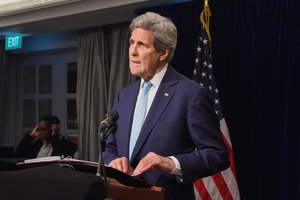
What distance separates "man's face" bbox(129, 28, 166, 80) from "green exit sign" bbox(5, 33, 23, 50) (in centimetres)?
440

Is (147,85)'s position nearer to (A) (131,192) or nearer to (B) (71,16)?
(A) (131,192)

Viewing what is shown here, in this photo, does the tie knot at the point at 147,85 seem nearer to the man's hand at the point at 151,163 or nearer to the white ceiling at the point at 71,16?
the man's hand at the point at 151,163

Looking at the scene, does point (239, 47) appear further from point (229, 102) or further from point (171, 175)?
point (171, 175)

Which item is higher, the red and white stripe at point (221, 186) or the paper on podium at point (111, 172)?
the paper on podium at point (111, 172)

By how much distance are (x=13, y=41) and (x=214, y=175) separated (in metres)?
3.68

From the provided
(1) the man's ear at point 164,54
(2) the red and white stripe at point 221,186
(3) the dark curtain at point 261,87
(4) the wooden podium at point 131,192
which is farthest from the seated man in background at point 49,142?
(4) the wooden podium at point 131,192

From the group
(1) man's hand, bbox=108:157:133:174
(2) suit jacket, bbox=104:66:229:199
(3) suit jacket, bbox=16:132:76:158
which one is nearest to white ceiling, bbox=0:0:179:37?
(3) suit jacket, bbox=16:132:76:158

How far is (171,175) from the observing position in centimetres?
163

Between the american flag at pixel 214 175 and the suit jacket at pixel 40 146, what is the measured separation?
1.80 m

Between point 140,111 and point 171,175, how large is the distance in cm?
29

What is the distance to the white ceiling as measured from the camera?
13.3 ft

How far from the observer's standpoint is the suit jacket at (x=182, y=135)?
5.21ft

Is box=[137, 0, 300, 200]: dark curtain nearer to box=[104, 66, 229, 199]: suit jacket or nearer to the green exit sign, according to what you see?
box=[104, 66, 229, 199]: suit jacket

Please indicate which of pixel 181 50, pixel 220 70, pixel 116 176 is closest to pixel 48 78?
pixel 181 50
